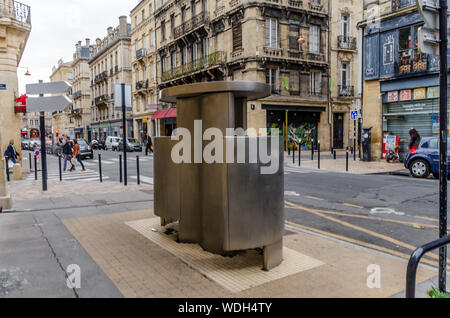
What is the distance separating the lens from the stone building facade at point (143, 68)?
42375 mm

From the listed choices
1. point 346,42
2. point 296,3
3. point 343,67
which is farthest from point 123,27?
point 343,67

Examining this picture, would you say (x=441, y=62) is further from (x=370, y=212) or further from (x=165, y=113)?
(x=165, y=113)

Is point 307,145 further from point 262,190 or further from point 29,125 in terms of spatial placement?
point 29,125

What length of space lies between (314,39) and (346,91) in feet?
18.0

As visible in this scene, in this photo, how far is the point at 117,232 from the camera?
5.94 m

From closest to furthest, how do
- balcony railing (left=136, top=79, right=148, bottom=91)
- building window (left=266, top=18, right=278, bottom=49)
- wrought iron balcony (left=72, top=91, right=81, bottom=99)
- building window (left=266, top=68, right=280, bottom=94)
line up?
building window (left=266, top=18, right=278, bottom=49) → building window (left=266, top=68, right=280, bottom=94) → balcony railing (left=136, top=79, right=148, bottom=91) → wrought iron balcony (left=72, top=91, right=81, bottom=99)

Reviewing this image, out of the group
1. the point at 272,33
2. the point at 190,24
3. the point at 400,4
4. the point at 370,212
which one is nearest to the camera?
the point at 370,212

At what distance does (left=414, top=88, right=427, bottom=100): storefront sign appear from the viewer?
696 inches

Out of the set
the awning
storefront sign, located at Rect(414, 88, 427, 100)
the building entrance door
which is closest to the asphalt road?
storefront sign, located at Rect(414, 88, 427, 100)

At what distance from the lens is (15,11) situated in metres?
16.2

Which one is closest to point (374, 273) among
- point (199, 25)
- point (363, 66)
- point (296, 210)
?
point (296, 210)

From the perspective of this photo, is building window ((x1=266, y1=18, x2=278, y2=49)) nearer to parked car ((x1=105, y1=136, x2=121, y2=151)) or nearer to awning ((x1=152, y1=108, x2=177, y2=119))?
awning ((x1=152, y1=108, x2=177, y2=119))

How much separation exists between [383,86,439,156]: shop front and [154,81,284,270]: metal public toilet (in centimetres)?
1555
